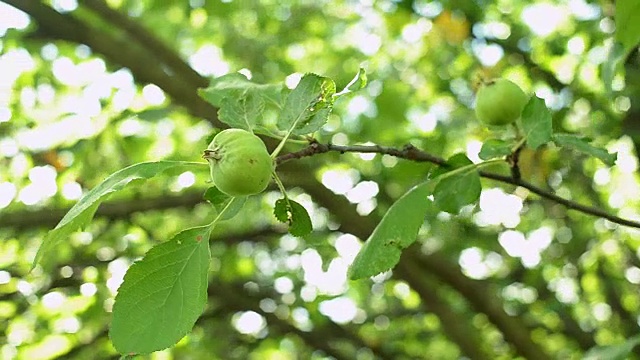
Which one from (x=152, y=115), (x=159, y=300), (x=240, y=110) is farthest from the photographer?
(x=152, y=115)

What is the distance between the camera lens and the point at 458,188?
56.4 inches

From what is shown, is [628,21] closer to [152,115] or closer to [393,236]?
[393,236]

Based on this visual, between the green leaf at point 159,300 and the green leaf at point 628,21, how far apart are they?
1.01m

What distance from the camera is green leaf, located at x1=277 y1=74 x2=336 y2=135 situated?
1237mm

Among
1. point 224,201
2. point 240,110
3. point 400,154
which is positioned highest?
point 400,154

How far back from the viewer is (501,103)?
5.02ft

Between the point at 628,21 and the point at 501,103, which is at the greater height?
the point at 628,21

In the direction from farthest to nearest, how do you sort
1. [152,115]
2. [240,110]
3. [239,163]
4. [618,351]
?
[152,115], [618,351], [240,110], [239,163]

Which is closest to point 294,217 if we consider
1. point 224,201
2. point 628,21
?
point 224,201

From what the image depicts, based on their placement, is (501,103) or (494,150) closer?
(494,150)

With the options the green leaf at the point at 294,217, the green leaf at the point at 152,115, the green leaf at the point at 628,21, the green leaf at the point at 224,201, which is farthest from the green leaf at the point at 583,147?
the green leaf at the point at 152,115

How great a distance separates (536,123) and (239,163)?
585mm

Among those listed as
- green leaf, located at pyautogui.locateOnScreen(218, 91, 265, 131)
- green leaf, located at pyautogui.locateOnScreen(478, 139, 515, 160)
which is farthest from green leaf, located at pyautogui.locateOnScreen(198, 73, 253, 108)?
green leaf, located at pyautogui.locateOnScreen(478, 139, 515, 160)

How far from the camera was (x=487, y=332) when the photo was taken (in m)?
5.11
